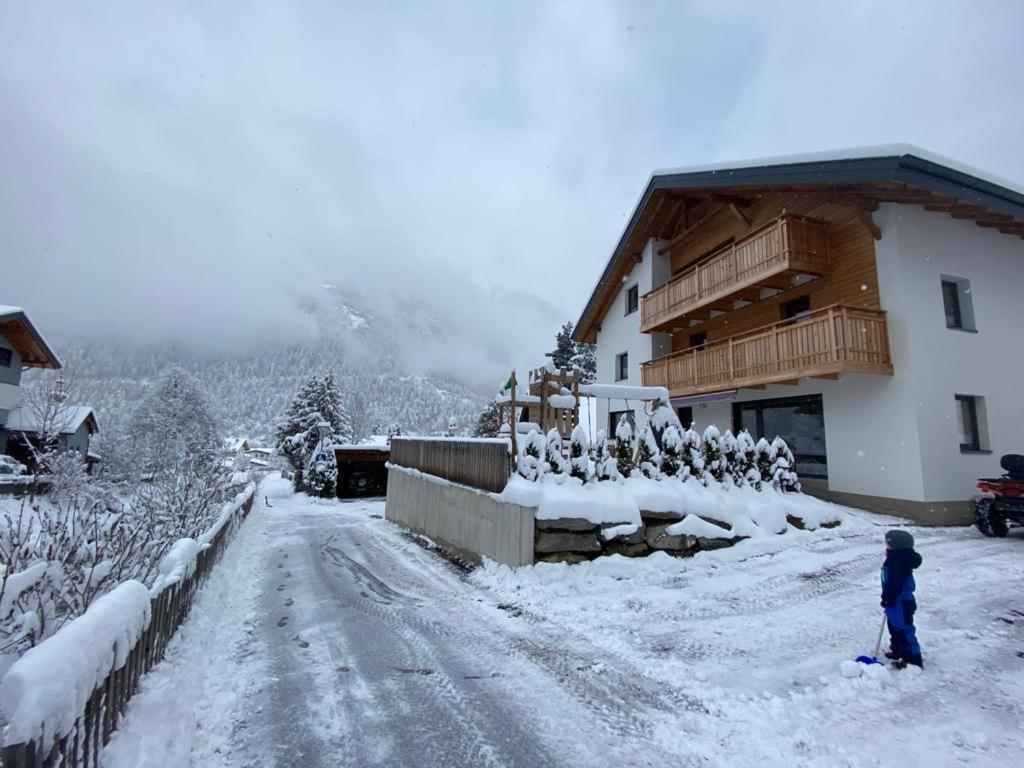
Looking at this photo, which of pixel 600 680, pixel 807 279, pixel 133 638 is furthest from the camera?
pixel 807 279

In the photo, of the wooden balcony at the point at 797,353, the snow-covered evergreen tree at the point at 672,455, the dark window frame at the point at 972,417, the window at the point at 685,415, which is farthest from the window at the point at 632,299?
the snow-covered evergreen tree at the point at 672,455

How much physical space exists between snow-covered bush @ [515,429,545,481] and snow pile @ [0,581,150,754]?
18.8 ft

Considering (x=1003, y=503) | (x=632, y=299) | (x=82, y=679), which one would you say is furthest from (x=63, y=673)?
(x=632, y=299)

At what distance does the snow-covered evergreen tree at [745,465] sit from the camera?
30.8 feet

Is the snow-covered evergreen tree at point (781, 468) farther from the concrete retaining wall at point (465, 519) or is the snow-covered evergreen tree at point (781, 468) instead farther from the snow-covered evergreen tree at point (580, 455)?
the concrete retaining wall at point (465, 519)

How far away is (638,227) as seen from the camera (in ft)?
Result: 64.9

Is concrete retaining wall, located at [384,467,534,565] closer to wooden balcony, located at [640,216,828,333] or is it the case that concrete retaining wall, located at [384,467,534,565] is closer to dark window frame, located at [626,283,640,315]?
wooden balcony, located at [640,216,828,333]

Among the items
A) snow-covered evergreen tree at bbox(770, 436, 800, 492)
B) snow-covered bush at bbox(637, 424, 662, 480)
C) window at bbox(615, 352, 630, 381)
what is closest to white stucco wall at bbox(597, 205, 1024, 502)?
snow-covered evergreen tree at bbox(770, 436, 800, 492)

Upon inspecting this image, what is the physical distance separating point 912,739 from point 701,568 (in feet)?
13.9

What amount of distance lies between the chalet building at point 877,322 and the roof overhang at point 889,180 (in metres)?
0.04

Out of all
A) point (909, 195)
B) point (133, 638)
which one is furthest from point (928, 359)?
point (133, 638)

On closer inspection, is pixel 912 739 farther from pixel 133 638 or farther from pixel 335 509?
pixel 335 509

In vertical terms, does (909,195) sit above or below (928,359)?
above

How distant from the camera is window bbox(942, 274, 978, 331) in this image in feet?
39.3
